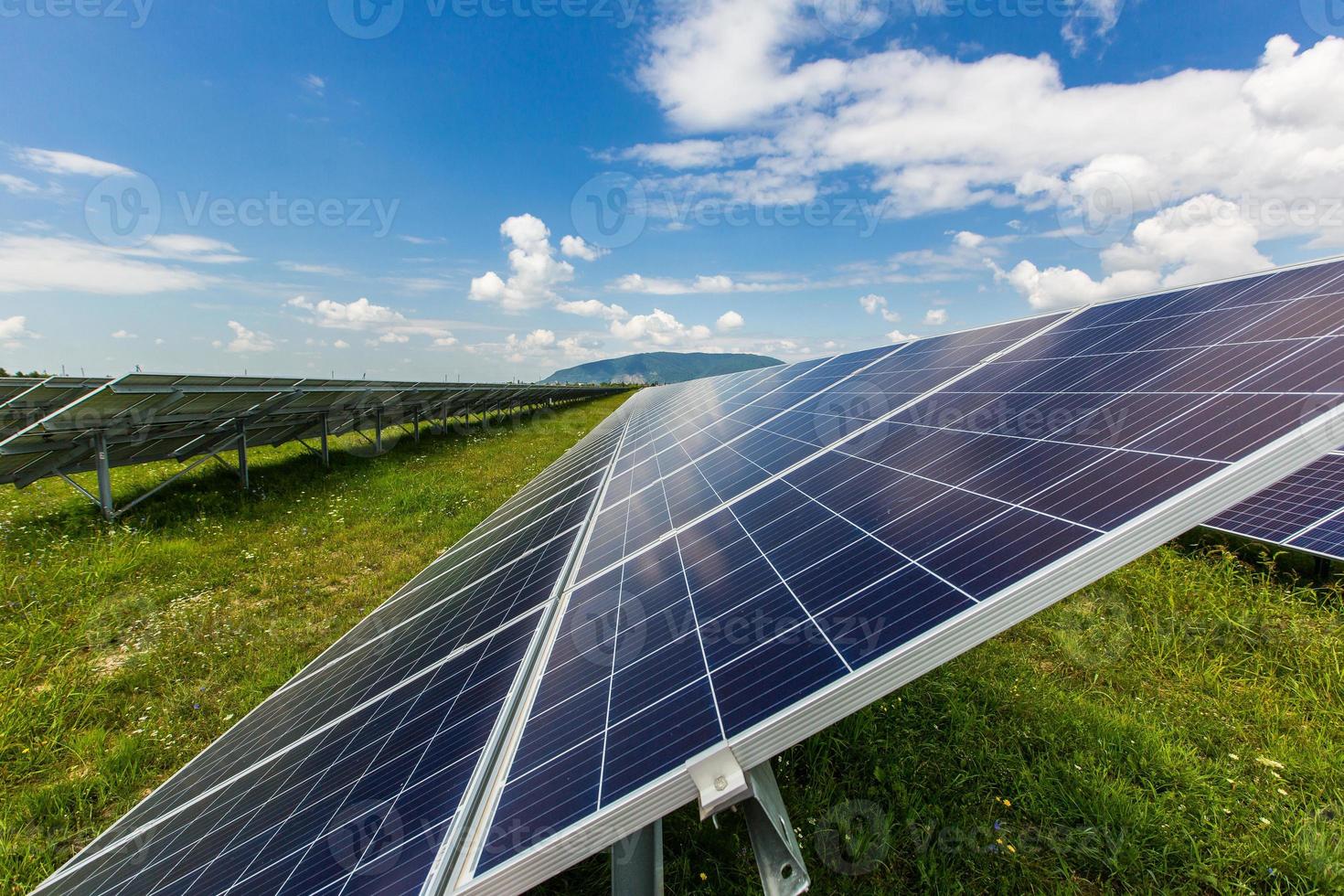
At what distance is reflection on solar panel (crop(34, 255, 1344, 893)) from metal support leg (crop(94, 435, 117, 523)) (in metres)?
10.1

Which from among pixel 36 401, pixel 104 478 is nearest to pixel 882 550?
pixel 104 478

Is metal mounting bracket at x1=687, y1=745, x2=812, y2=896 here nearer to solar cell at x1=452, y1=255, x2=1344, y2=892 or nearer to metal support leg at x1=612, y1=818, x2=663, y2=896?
solar cell at x1=452, y1=255, x2=1344, y2=892

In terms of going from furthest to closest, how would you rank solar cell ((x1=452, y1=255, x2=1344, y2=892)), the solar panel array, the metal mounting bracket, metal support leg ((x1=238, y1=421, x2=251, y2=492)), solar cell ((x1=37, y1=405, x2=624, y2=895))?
metal support leg ((x1=238, y1=421, x2=251, y2=492)) < the solar panel array < solar cell ((x1=37, y1=405, x2=624, y2=895)) < solar cell ((x1=452, y1=255, x2=1344, y2=892)) < the metal mounting bracket

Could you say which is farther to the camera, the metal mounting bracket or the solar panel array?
the solar panel array

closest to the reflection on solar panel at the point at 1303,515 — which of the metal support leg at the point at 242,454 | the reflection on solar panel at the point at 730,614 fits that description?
the reflection on solar panel at the point at 730,614

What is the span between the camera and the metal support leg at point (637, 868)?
253 centimetres

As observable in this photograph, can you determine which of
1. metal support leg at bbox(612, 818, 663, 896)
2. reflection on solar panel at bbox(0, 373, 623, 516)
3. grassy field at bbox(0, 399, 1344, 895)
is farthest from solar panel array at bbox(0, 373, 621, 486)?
metal support leg at bbox(612, 818, 663, 896)

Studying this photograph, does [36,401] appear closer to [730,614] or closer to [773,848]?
[730,614]

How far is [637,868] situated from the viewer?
256 centimetres

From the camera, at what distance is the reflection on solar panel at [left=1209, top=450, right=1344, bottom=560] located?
23.4 ft

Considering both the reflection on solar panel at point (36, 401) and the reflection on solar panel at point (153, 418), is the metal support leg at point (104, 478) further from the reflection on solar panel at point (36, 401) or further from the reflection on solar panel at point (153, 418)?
the reflection on solar panel at point (36, 401)

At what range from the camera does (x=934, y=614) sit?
2074 millimetres

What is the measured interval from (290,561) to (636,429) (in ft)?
25.6

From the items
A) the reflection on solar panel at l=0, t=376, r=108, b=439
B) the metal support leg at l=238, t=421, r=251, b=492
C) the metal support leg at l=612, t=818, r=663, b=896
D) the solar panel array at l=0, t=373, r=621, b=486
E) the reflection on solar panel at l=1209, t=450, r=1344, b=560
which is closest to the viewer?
the metal support leg at l=612, t=818, r=663, b=896
